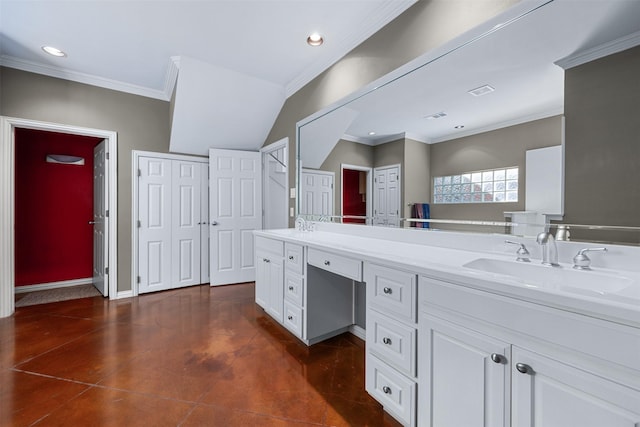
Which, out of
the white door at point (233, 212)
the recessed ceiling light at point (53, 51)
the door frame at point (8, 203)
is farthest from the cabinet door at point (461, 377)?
the door frame at point (8, 203)

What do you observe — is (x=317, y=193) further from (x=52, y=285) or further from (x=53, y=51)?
(x=52, y=285)

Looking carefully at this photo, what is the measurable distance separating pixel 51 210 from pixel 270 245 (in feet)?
11.3

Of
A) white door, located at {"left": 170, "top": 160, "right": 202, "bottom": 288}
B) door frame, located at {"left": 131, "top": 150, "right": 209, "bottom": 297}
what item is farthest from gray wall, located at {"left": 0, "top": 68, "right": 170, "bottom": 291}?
white door, located at {"left": 170, "top": 160, "right": 202, "bottom": 288}

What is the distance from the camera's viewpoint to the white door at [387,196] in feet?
6.47

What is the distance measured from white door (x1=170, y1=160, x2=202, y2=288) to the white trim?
4.78 ft

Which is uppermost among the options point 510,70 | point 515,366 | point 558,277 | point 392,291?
point 510,70

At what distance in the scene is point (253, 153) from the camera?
399 cm

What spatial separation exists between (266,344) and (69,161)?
3.92m

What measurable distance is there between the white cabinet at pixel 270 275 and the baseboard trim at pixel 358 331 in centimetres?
64

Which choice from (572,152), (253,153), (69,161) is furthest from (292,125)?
(69,161)

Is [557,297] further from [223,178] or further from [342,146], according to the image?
[223,178]

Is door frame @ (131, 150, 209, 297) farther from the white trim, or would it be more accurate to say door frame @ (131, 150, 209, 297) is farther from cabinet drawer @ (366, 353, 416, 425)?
cabinet drawer @ (366, 353, 416, 425)

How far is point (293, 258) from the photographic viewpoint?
222cm

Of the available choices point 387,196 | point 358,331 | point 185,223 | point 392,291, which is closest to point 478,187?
point 387,196
